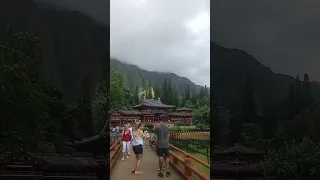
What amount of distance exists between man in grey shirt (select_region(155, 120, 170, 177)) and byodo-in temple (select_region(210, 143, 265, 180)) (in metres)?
0.61

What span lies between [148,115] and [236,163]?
1.30 m

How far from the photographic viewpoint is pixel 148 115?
5391 millimetres

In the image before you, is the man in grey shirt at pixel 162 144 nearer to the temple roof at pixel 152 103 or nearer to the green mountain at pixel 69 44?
the temple roof at pixel 152 103

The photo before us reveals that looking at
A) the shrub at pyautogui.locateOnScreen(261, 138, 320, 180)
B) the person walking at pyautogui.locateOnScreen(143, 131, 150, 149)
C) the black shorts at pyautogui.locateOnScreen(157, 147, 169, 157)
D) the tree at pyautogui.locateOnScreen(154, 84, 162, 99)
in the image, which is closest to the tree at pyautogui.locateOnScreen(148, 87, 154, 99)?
the tree at pyautogui.locateOnScreen(154, 84, 162, 99)

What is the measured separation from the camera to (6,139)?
517 cm

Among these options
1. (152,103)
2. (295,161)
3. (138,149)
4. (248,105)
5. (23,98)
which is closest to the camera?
(295,161)

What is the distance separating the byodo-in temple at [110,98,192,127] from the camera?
543cm

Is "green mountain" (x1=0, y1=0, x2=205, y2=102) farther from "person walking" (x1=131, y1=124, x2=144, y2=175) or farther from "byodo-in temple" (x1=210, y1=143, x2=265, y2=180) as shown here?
"byodo-in temple" (x1=210, y1=143, x2=265, y2=180)

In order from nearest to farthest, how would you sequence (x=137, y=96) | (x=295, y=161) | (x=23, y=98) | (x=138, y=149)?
1. (x=295, y=161)
2. (x=23, y=98)
3. (x=138, y=149)
4. (x=137, y=96)

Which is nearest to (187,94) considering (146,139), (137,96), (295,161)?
(137,96)

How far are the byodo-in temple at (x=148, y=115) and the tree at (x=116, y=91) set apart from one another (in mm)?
101

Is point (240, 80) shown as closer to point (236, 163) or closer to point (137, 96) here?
point (236, 163)

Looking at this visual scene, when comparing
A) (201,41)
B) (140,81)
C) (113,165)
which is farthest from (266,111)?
(113,165)

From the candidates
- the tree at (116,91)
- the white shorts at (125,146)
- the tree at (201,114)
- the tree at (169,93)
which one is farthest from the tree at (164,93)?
the white shorts at (125,146)
